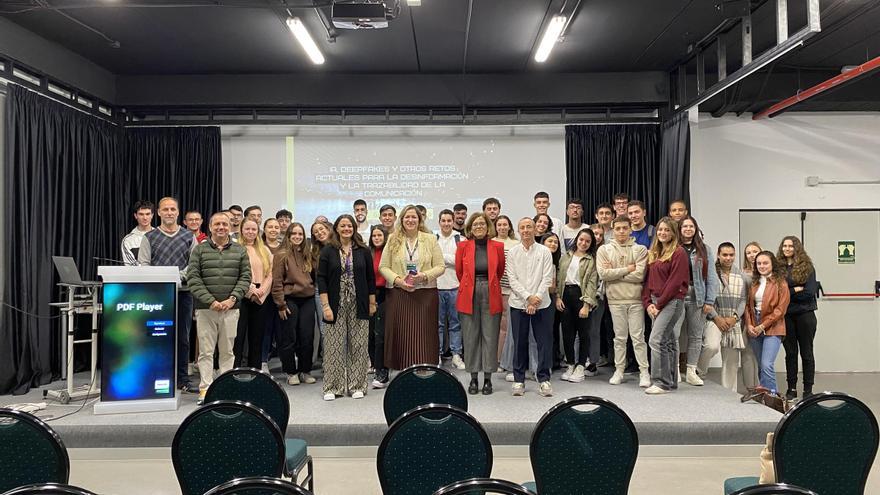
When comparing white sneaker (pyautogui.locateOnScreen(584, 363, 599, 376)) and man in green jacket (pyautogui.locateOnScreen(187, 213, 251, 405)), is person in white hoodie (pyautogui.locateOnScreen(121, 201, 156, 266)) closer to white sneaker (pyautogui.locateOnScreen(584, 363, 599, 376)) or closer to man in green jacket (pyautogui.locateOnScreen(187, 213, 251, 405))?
man in green jacket (pyautogui.locateOnScreen(187, 213, 251, 405))

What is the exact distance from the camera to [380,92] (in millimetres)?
7488

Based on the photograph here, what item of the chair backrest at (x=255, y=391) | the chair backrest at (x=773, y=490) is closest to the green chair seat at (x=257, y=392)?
the chair backrest at (x=255, y=391)

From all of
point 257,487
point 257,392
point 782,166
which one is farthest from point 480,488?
point 782,166

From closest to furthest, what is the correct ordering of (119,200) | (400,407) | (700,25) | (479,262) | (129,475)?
(400,407) → (129,475) → (479,262) → (700,25) → (119,200)

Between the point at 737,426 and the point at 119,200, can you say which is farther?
the point at 119,200

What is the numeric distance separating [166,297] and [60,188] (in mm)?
2729

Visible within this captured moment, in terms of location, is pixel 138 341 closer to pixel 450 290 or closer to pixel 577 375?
pixel 450 290

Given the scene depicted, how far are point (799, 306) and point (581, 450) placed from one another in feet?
15.0

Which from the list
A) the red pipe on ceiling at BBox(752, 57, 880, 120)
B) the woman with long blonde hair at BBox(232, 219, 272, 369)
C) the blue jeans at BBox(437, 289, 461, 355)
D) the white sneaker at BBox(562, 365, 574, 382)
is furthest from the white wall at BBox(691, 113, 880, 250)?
the woman with long blonde hair at BBox(232, 219, 272, 369)

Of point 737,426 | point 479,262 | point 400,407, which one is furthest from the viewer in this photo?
point 479,262

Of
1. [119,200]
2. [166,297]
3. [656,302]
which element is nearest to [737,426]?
[656,302]

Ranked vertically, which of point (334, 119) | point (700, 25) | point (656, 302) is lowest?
point (656, 302)

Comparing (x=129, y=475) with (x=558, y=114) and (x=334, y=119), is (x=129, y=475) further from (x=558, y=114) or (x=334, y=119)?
(x=558, y=114)

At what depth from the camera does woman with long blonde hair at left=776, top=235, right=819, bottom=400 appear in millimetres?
5551
